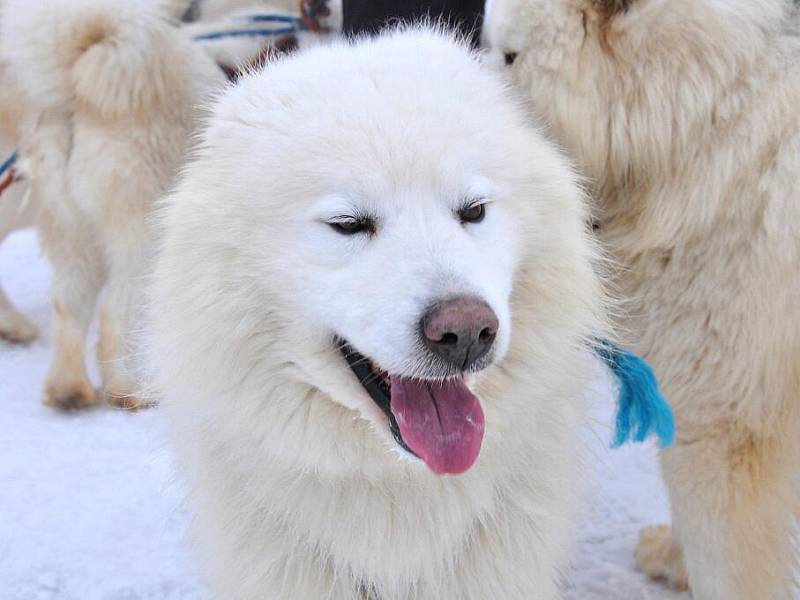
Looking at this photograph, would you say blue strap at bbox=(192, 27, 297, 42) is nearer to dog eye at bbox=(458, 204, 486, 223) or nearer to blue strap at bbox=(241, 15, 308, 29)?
blue strap at bbox=(241, 15, 308, 29)

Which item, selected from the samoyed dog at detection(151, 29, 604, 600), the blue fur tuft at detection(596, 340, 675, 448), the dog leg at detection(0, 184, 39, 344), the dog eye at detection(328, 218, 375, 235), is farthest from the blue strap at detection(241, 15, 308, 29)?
the dog eye at detection(328, 218, 375, 235)

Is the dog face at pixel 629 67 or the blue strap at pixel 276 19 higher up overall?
the dog face at pixel 629 67

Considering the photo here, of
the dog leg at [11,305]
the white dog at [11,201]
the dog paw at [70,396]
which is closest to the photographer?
the dog paw at [70,396]

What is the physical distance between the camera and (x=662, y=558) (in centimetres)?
292

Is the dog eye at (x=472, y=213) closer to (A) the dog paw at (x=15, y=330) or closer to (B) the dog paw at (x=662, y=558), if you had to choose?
(B) the dog paw at (x=662, y=558)

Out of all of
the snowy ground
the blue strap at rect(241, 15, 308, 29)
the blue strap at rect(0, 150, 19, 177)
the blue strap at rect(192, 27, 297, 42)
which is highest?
the blue strap at rect(241, 15, 308, 29)

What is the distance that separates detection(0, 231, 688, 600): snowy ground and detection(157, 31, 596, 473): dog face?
677mm

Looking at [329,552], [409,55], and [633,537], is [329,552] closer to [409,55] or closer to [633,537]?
[409,55]

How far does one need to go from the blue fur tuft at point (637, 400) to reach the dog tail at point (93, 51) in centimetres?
267

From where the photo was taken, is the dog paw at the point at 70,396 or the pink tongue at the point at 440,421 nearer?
the pink tongue at the point at 440,421

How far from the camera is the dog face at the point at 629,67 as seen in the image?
7.71ft

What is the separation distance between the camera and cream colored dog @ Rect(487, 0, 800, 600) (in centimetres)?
228

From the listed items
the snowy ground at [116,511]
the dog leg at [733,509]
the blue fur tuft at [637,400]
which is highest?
the blue fur tuft at [637,400]

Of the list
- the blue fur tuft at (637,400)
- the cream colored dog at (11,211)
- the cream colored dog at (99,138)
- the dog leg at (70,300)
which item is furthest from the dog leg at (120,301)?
the blue fur tuft at (637,400)
